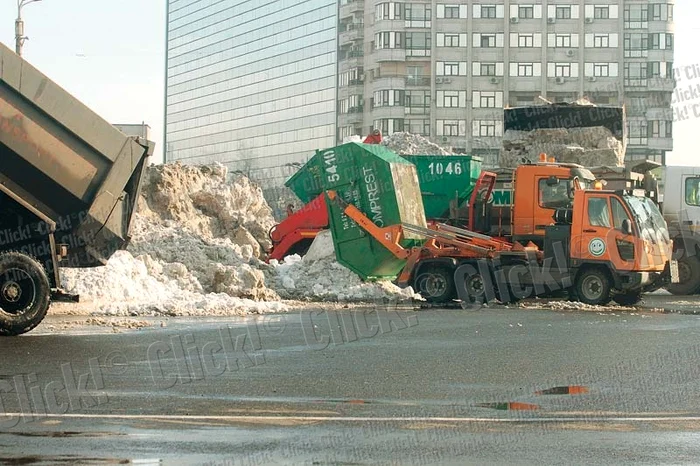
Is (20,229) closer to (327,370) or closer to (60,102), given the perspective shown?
(60,102)

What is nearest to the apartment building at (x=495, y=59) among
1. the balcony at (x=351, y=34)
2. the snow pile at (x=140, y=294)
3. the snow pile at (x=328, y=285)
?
the balcony at (x=351, y=34)

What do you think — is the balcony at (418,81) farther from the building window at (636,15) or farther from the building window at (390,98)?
the building window at (636,15)

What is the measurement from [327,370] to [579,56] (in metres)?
88.9

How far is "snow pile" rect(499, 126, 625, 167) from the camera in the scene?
114ft

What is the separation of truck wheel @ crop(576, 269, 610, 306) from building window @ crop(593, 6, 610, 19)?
253 feet

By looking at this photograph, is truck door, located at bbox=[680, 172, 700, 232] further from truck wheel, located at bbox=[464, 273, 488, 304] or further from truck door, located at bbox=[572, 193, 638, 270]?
truck wheel, located at bbox=[464, 273, 488, 304]

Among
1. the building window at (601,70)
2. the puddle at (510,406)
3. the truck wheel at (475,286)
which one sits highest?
the building window at (601,70)

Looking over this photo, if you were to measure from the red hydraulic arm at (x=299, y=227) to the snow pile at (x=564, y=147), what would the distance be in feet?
20.2

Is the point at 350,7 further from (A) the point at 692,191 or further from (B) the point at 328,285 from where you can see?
(B) the point at 328,285

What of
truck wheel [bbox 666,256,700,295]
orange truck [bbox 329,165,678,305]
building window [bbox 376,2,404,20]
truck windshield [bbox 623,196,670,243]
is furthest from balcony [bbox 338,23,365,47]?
truck windshield [bbox 623,196,670,243]

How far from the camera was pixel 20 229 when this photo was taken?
52.1 feet

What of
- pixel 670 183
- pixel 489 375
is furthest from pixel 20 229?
pixel 670 183

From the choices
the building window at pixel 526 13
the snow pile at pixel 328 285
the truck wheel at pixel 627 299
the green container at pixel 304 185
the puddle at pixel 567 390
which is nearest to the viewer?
the puddle at pixel 567 390

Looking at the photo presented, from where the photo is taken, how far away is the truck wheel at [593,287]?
77.7 feet
